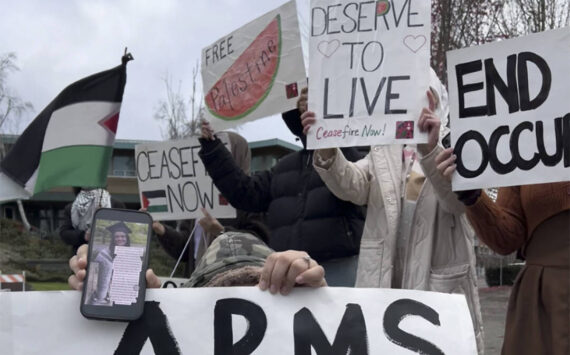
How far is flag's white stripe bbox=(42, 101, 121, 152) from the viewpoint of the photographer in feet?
12.6

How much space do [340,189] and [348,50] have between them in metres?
0.69

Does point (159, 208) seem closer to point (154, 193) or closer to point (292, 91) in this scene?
point (154, 193)

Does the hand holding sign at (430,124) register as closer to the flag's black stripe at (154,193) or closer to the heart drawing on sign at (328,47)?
the heart drawing on sign at (328,47)

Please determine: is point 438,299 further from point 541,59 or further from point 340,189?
point 340,189

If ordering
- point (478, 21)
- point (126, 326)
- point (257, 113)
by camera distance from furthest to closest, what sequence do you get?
point (478, 21) → point (257, 113) → point (126, 326)

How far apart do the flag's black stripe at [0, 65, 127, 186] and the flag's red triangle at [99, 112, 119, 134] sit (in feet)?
0.37

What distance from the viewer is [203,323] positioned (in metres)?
1.67

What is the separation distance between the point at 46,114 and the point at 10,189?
490 mm

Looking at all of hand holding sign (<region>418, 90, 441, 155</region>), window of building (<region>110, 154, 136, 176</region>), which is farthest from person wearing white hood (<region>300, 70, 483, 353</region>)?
window of building (<region>110, 154, 136, 176</region>)

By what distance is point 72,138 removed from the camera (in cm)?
382

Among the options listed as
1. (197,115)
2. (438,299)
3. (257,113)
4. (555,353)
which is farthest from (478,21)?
(197,115)

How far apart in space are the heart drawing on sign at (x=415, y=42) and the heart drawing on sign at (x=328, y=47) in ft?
1.16

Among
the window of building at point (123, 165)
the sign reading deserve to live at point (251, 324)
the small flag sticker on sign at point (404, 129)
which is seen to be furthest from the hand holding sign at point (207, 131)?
the window of building at point (123, 165)

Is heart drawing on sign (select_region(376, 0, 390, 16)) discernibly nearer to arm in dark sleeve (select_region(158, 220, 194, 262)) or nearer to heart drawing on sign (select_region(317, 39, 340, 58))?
heart drawing on sign (select_region(317, 39, 340, 58))
